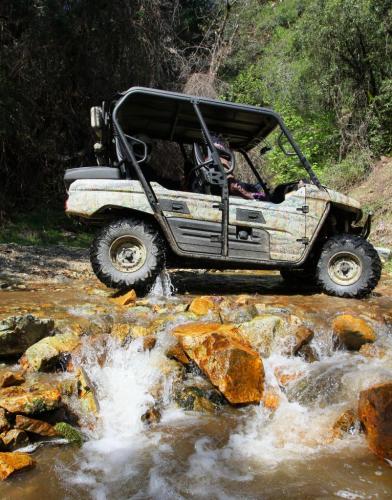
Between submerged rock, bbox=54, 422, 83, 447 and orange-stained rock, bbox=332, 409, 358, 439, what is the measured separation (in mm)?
1756

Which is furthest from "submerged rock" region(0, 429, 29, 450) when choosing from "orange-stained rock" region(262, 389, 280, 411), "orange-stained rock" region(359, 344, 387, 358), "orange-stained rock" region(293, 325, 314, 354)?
"orange-stained rock" region(359, 344, 387, 358)

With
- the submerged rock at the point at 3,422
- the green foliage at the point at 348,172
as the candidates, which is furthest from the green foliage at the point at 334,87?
the submerged rock at the point at 3,422

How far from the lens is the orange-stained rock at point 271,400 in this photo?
385 cm

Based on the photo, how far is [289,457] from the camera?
3250 mm

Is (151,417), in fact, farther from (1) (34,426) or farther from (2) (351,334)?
(2) (351,334)

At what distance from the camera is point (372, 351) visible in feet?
15.1

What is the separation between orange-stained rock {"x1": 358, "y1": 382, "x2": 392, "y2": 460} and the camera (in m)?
3.24

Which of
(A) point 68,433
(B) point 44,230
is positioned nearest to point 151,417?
(A) point 68,433

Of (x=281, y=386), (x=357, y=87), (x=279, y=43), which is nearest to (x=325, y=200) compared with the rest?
(x=281, y=386)

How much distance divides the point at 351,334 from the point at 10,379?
3009 mm

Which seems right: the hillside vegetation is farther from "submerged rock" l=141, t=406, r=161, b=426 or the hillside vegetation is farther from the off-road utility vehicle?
"submerged rock" l=141, t=406, r=161, b=426

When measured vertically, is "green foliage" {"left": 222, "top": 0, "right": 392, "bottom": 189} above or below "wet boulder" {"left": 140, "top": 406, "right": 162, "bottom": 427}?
above

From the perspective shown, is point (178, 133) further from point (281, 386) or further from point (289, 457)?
point (289, 457)

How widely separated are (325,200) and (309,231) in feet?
1.37
